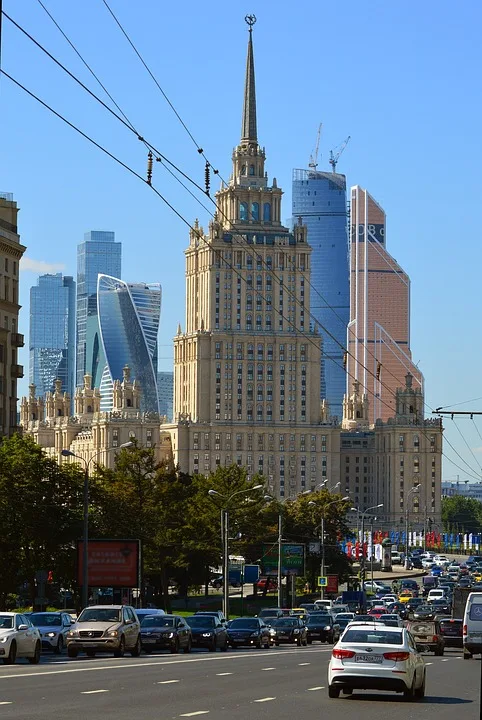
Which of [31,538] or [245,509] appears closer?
[31,538]

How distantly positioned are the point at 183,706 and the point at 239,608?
3649 inches

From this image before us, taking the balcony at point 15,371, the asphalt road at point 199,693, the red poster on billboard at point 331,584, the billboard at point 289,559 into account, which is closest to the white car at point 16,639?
the asphalt road at point 199,693

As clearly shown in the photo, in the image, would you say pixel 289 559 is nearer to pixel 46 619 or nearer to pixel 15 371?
pixel 15 371

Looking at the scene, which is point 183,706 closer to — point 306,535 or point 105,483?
point 105,483

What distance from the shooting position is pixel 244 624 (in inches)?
2653

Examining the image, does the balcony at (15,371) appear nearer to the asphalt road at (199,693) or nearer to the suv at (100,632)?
the suv at (100,632)

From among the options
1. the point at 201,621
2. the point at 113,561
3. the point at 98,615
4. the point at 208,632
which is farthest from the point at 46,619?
the point at 113,561

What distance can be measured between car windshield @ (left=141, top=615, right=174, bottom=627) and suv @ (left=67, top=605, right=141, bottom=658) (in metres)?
5.72

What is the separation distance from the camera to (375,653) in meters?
33.2

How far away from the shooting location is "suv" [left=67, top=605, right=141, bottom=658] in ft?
165

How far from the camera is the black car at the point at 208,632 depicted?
2440 inches

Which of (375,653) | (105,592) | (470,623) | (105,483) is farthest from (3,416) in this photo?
→ (375,653)

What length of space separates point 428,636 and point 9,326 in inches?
1932

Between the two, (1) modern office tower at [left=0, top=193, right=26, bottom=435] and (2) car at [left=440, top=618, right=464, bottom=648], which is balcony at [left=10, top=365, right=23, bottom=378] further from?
(2) car at [left=440, top=618, right=464, bottom=648]
